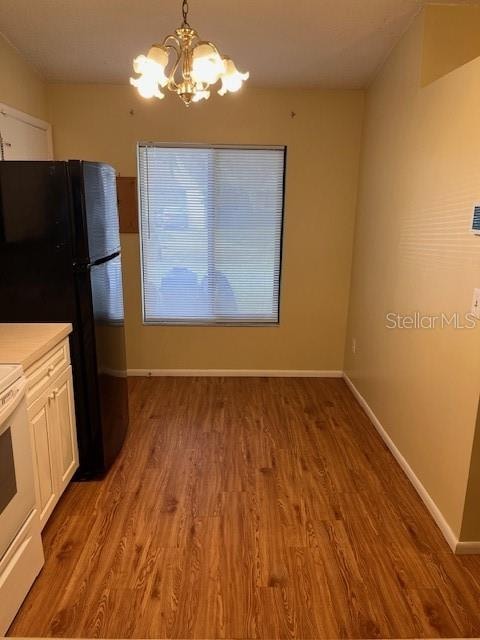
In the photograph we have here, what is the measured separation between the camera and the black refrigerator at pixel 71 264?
2.21 m

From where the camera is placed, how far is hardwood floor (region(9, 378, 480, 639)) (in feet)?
5.57

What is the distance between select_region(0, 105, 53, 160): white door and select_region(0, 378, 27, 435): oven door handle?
6.26 ft

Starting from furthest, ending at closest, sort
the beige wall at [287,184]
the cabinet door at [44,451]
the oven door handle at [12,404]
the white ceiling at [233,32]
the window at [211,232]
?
the window at [211,232], the beige wall at [287,184], the white ceiling at [233,32], the cabinet door at [44,451], the oven door handle at [12,404]

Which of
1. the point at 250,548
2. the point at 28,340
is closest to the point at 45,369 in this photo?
the point at 28,340

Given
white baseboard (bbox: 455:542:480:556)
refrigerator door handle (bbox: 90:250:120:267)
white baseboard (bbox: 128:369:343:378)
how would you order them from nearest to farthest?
white baseboard (bbox: 455:542:480:556) → refrigerator door handle (bbox: 90:250:120:267) → white baseboard (bbox: 128:369:343:378)

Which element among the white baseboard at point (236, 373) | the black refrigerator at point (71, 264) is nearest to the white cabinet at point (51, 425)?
the black refrigerator at point (71, 264)

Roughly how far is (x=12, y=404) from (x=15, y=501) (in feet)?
1.26

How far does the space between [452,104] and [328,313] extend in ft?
7.42

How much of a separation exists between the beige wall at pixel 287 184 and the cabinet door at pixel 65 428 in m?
1.80

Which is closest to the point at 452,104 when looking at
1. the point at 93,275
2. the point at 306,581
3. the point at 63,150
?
the point at 93,275

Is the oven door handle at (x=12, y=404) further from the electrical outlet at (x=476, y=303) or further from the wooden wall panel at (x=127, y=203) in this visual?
the wooden wall panel at (x=127, y=203)

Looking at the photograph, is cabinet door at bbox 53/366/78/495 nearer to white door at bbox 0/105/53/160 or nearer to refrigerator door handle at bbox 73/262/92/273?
refrigerator door handle at bbox 73/262/92/273

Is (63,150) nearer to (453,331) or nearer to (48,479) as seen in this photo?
(48,479)

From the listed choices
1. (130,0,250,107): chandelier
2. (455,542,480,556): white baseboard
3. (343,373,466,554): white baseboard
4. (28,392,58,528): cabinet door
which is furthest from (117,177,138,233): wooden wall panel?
(455,542,480,556): white baseboard
